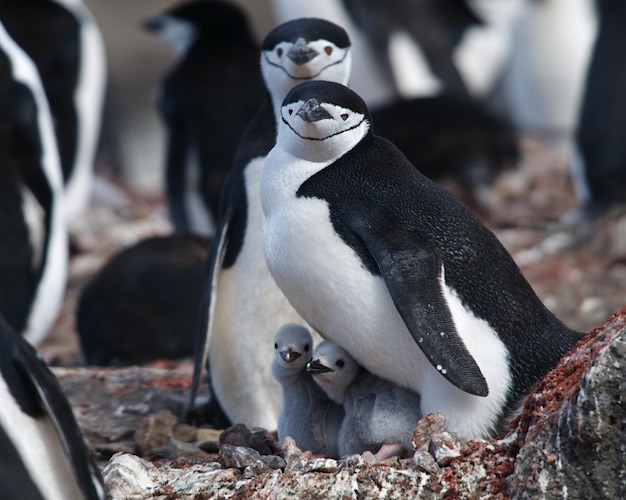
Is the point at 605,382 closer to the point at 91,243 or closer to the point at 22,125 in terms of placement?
the point at 22,125

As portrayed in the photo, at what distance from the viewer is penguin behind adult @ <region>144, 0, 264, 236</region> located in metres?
7.87

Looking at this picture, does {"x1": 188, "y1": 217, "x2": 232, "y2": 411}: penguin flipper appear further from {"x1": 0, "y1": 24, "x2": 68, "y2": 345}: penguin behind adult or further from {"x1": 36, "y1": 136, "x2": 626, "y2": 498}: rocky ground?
{"x1": 0, "y1": 24, "x2": 68, "y2": 345}: penguin behind adult

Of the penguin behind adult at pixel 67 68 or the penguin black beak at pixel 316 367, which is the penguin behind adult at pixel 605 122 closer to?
the penguin behind adult at pixel 67 68

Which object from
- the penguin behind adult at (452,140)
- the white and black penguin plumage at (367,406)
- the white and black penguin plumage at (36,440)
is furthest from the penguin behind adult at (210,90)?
the white and black penguin plumage at (36,440)

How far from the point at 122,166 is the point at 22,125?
8604mm

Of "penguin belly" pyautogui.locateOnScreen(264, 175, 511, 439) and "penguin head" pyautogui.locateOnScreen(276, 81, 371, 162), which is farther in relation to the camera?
"penguin head" pyautogui.locateOnScreen(276, 81, 371, 162)

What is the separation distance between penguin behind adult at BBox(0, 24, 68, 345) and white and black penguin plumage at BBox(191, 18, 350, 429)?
1796mm

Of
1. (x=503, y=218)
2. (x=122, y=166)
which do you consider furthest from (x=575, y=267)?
(x=122, y=166)

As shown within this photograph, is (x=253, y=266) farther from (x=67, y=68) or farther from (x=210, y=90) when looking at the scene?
(x=67, y=68)

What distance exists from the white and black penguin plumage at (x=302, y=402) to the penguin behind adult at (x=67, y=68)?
4.75 m

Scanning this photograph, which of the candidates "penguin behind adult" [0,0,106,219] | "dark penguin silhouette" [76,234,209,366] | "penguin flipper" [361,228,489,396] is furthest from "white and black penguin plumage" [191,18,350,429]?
"penguin behind adult" [0,0,106,219]

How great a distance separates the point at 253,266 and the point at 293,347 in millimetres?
792

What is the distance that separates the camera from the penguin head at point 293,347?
11.9 ft

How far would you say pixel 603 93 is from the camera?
29.1 ft
